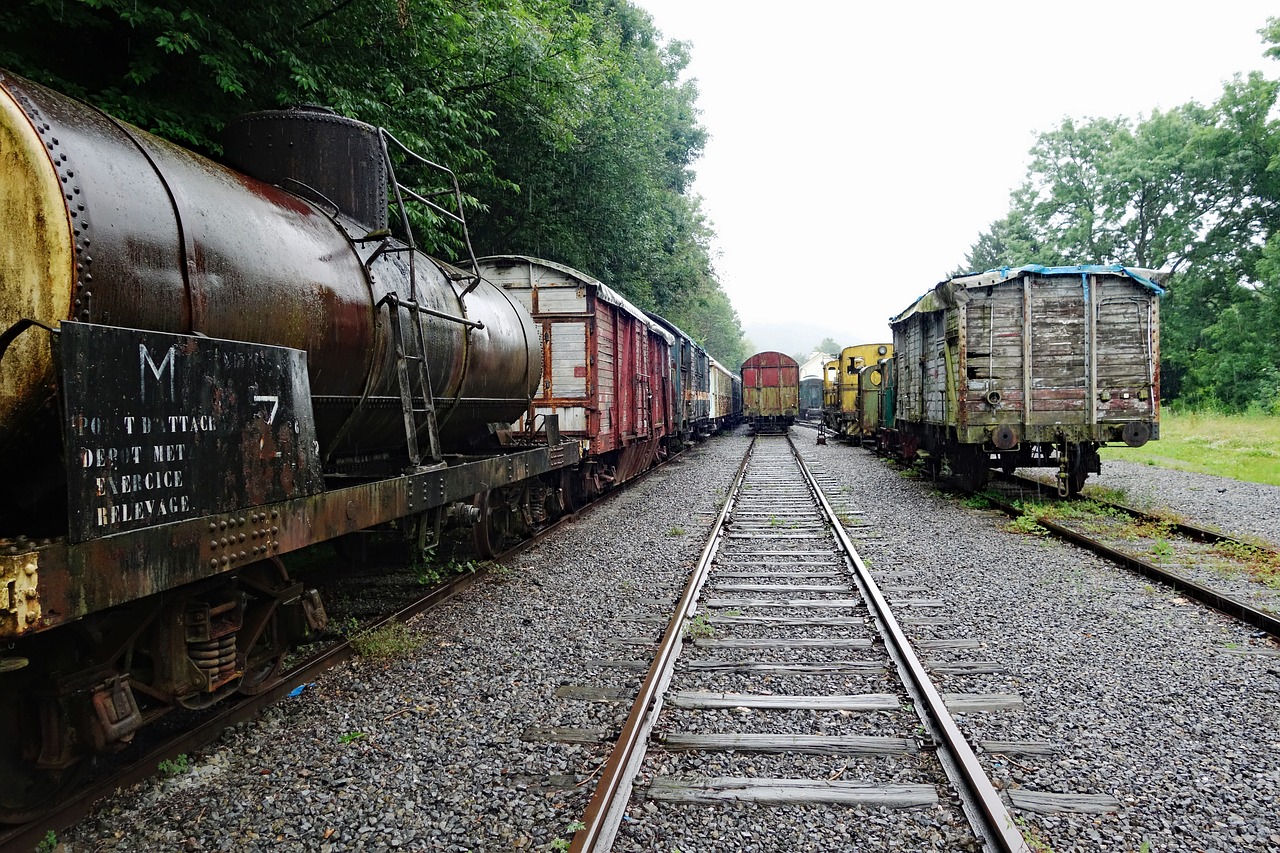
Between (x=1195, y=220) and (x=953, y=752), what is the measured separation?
4159 centimetres

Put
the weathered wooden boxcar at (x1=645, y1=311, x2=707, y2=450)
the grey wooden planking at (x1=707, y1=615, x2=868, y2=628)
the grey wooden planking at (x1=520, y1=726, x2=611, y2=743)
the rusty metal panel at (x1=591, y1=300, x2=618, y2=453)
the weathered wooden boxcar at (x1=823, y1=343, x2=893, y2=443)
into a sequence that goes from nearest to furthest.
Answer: the grey wooden planking at (x1=520, y1=726, x2=611, y2=743) → the grey wooden planking at (x1=707, y1=615, x2=868, y2=628) → the rusty metal panel at (x1=591, y1=300, x2=618, y2=453) → the weathered wooden boxcar at (x1=645, y1=311, x2=707, y2=450) → the weathered wooden boxcar at (x1=823, y1=343, x2=893, y2=443)

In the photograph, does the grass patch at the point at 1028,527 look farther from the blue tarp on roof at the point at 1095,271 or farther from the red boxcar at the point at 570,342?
the red boxcar at the point at 570,342

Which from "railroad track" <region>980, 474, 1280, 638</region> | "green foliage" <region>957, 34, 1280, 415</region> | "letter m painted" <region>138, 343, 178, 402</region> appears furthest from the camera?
"green foliage" <region>957, 34, 1280, 415</region>

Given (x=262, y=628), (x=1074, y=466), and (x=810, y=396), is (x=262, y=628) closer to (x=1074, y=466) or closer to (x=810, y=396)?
(x=1074, y=466)

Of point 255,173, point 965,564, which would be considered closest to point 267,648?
point 255,173

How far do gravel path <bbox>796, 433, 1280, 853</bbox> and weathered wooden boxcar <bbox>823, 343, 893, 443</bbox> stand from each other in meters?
15.5

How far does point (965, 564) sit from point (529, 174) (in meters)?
11.7

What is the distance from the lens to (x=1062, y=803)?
2842 millimetres

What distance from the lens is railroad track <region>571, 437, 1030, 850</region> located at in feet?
9.38

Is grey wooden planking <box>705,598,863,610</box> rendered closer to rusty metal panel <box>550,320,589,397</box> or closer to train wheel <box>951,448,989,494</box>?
rusty metal panel <box>550,320,589,397</box>

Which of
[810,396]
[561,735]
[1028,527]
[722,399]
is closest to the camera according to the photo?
[561,735]

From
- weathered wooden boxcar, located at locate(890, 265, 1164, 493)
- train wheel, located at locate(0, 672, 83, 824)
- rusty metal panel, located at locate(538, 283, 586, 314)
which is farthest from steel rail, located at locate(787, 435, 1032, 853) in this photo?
rusty metal panel, located at locate(538, 283, 586, 314)

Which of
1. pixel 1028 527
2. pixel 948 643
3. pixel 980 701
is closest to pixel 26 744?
pixel 980 701

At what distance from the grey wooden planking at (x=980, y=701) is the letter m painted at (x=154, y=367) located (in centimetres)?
383
